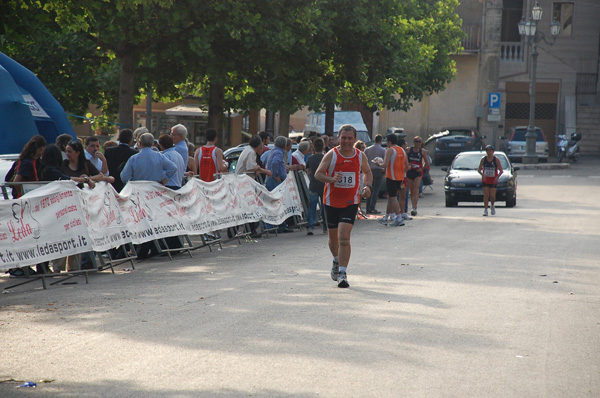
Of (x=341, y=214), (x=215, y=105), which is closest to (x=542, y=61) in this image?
(x=215, y=105)

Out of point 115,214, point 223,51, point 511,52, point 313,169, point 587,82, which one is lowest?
point 115,214

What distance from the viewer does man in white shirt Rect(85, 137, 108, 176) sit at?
1387 centimetres

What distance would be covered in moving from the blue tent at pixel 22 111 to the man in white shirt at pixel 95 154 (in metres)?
4.08

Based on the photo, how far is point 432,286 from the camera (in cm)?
1084

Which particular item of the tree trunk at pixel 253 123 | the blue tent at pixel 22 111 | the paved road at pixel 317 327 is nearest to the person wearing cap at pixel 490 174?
the paved road at pixel 317 327

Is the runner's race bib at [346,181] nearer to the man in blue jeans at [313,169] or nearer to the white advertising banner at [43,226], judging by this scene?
the white advertising banner at [43,226]

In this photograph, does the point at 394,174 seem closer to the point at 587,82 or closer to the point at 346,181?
the point at 346,181

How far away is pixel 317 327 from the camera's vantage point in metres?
8.18

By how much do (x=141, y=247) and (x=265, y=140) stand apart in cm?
551

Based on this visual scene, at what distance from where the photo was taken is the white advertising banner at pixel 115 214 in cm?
1042

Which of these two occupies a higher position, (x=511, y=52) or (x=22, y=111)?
(x=511, y=52)

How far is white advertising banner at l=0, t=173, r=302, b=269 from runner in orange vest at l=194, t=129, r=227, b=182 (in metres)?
0.71

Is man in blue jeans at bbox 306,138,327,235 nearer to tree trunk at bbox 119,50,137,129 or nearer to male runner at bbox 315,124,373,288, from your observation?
tree trunk at bbox 119,50,137,129

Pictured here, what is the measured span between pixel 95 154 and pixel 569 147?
38.8m
